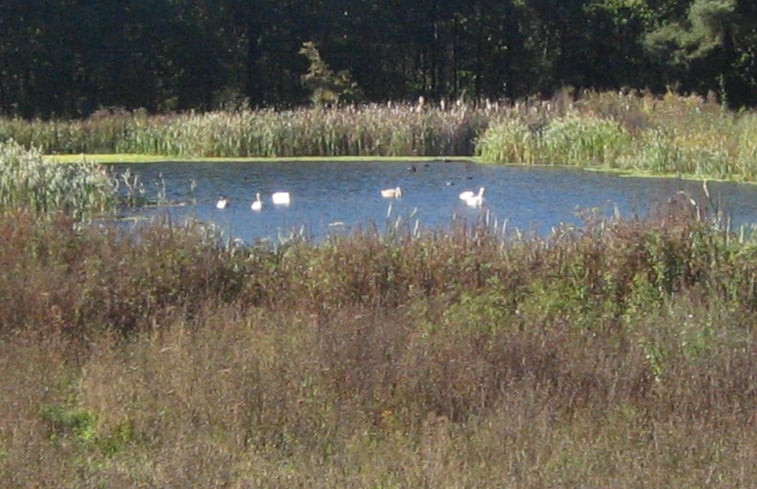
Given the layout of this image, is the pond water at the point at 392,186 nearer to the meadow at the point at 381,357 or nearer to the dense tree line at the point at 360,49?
the meadow at the point at 381,357

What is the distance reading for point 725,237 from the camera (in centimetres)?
1040

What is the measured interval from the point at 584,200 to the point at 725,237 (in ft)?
31.1

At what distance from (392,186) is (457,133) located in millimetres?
10003

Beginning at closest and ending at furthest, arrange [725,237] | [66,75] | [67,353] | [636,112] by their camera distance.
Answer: [67,353] → [725,237] → [636,112] → [66,75]

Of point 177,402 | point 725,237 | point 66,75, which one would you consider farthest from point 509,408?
point 66,75

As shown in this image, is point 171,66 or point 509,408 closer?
point 509,408

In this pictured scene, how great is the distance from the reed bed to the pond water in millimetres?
3331

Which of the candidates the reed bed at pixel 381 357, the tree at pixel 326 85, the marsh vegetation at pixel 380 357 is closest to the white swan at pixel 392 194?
the marsh vegetation at pixel 380 357

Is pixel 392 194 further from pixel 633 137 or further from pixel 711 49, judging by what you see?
pixel 711 49

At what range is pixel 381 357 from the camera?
7.62 metres

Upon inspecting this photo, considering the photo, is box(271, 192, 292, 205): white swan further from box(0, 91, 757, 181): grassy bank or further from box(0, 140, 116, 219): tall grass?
box(0, 91, 757, 181): grassy bank

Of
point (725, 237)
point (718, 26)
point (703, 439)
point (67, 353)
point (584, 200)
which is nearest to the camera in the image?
point (703, 439)

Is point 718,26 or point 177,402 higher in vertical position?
point 718,26

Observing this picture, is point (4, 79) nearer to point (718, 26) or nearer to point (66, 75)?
point (66, 75)
